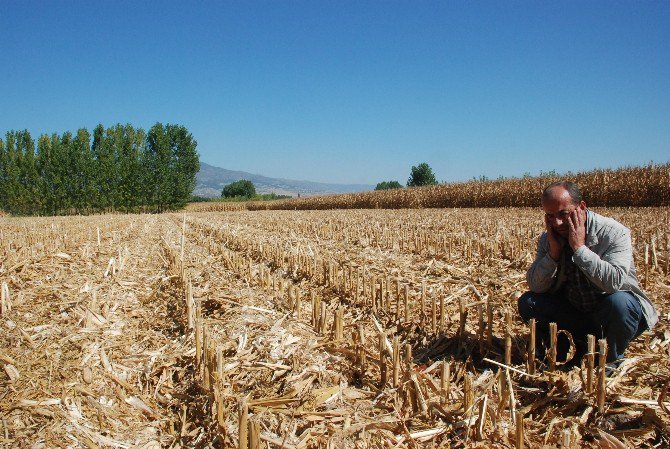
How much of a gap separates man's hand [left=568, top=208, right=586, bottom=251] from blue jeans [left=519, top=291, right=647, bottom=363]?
1.68ft

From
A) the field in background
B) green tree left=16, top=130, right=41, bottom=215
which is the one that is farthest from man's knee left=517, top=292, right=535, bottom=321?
green tree left=16, top=130, right=41, bottom=215

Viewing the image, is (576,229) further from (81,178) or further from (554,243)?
(81,178)

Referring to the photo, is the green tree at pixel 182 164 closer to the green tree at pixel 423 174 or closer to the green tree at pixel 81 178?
the green tree at pixel 81 178

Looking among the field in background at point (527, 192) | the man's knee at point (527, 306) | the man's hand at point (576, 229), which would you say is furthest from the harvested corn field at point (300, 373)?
the field in background at point (527, 192)

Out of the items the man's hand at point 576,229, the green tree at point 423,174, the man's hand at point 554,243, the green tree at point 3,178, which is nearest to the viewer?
the man's hand at point 576,229

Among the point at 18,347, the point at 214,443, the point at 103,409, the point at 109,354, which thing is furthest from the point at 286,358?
the point at 18,347

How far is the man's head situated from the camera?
11.1 feet

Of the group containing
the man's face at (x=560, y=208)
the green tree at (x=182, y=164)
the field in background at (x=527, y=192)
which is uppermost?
the green tree at (x=182, y=164)

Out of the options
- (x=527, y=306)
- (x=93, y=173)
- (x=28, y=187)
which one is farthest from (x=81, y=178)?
(x=527, y=306)

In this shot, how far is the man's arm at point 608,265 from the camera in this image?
126 inches

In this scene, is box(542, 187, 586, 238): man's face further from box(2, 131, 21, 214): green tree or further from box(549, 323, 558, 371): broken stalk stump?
box(2, 131, 21, 214): green tree

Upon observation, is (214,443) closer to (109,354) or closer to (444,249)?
(109,354)

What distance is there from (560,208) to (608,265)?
57cm

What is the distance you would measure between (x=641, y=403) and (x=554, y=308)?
107 centimetres
